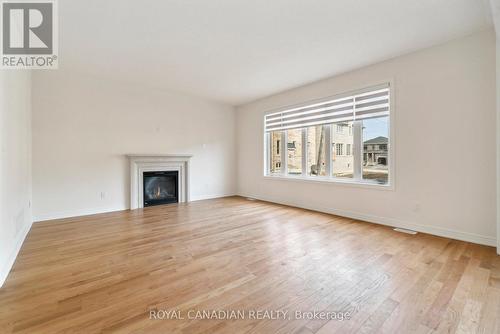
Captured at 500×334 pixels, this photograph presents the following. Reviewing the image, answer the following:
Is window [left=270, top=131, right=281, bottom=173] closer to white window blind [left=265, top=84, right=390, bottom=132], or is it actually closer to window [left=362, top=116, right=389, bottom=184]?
white window blind [left=265, top=84, right=390, bottom=132]

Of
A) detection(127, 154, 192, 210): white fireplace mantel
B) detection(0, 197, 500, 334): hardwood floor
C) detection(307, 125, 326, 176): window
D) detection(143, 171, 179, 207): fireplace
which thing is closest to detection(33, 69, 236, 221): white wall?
detection(127, 154, 192, 210): white fireplace mantel

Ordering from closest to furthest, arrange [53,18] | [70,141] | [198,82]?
[53,18]
[70,141]
[198,82]

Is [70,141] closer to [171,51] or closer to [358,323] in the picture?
[171,51]

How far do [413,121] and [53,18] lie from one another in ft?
15.6

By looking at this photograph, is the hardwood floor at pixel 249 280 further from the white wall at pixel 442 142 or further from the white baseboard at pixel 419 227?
the white wall at pixel 442 142

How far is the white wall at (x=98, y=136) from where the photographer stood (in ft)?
13.2

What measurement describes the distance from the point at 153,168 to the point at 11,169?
8.99ft

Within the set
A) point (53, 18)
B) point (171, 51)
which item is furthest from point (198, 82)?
point (53, 18)

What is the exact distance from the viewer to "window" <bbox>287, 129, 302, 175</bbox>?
17.2ft

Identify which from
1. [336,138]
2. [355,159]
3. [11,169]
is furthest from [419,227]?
[11,169]

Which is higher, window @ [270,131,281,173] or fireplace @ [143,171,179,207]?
window @ [270,131,281,173]

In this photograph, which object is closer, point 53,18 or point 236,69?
point 53,18

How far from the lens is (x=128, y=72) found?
414 centimetres

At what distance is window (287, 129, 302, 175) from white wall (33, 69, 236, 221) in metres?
2.25
